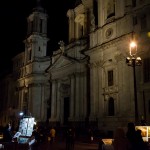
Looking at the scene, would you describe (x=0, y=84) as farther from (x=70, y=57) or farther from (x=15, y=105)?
(x=70, y=57)

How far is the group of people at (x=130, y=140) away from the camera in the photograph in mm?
7516

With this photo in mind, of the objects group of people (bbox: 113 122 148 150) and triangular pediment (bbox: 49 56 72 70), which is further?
triangular pediment (bbox: 49 56 72 70)

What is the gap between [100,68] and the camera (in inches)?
1241

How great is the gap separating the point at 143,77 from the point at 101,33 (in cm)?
858

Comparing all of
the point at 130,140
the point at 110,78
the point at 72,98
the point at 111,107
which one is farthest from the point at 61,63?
the point at 130,140

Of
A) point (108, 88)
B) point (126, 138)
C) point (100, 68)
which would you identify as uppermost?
point (100, 68)

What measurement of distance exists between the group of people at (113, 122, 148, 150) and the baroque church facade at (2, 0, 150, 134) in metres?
17.3

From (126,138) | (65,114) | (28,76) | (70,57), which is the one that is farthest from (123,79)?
(28,76)

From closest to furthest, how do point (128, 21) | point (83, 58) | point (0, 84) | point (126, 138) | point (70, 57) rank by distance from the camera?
point (126, 138) → point (128, 21) → point (83, 58) → point (70, 57) → point (0, 84)

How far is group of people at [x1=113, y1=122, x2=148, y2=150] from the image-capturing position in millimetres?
7516

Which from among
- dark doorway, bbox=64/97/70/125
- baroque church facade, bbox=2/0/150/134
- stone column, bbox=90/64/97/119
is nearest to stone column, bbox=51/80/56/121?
baroque church facade, bbox=2/0/150/134

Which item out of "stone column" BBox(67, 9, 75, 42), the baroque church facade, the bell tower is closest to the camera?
the baroque church facade

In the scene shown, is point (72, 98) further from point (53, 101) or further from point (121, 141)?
point (121, 141)

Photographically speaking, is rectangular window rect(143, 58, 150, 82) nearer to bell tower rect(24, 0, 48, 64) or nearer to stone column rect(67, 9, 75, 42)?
stone column rect(67, 9, 75, 42)
